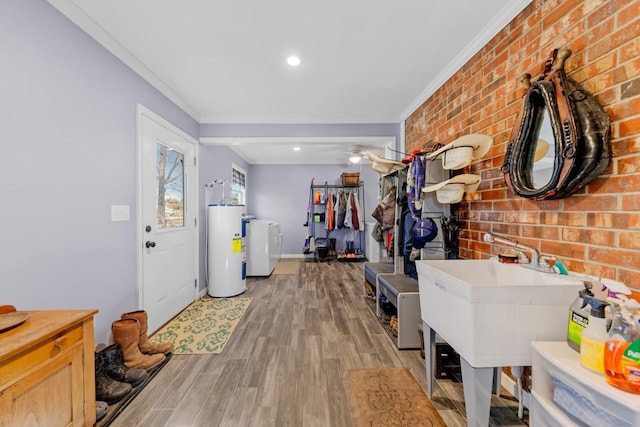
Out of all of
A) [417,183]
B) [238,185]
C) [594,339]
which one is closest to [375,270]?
[417,183]

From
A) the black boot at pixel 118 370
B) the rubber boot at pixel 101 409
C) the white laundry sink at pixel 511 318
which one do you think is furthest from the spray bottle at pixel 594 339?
the black boot at pixel 118 370

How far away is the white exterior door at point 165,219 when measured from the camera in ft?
7.68

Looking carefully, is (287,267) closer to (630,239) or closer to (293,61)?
(293,61)

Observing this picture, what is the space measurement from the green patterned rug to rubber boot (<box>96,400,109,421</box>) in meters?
0.65

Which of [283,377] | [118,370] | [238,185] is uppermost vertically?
[238,185]

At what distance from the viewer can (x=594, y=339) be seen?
0.81 meters

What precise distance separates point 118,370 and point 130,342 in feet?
0.57

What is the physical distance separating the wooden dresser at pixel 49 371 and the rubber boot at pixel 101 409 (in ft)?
0.89

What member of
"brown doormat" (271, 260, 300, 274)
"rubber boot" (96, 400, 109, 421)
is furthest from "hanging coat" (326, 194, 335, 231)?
"rubber boot" (96, 400, 109, 421)

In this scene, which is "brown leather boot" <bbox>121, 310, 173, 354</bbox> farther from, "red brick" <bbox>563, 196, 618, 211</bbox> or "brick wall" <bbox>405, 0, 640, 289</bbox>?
"red brick" <bbox>563, 196, 618, 211</bbox>

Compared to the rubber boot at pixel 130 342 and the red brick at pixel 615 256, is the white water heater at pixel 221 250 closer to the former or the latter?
the rubber boot at pixel 130 342

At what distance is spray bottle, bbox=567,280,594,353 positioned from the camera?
920 millimetres

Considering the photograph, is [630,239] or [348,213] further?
[348,213]

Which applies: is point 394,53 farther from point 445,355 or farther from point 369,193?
point 369,193
